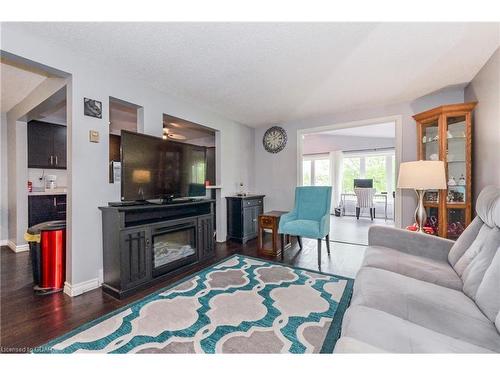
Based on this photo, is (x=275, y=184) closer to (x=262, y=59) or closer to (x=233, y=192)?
(x=233, y=192)

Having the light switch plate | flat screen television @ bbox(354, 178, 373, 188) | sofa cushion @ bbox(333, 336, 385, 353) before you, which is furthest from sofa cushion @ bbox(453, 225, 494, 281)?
flat screen television @ bbox(354, 178, 373, 188)

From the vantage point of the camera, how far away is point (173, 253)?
8.48ft

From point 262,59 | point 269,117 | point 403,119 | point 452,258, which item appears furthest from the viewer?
point 269,117

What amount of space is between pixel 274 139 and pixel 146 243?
10.2 feet

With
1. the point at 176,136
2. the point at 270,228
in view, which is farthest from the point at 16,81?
the point at 270,228

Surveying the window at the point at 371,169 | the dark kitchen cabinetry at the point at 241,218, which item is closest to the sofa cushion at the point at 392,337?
the dark kitchen cabinetry at the point at 241,218

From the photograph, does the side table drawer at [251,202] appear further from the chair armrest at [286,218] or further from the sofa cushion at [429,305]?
the sofa cushion at [429,305]

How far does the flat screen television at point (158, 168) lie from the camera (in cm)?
218

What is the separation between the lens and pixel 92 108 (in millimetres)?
2137

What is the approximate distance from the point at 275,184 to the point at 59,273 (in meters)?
3.43

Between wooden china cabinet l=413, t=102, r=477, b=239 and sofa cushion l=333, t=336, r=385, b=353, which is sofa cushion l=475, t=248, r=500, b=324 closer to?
sofa cushion l=333, t=336, r=385, b=353

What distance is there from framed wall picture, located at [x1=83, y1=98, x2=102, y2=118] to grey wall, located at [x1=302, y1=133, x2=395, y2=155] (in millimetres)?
5466
